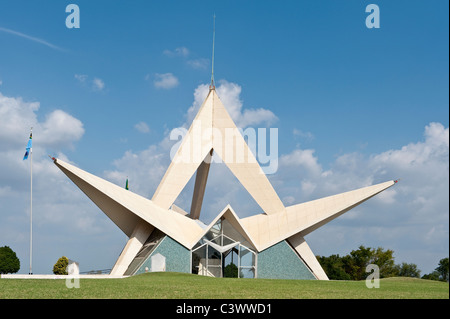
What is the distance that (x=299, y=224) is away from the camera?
1116 inches

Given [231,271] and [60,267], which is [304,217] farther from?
[60,267]

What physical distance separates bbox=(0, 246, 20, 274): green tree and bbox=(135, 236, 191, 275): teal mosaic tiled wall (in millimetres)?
26764

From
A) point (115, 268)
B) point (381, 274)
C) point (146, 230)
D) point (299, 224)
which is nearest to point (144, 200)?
point (146, 230)

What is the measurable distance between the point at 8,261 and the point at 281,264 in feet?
104

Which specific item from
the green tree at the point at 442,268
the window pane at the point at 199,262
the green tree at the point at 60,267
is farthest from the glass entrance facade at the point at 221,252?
the green tree at the point at 442,268

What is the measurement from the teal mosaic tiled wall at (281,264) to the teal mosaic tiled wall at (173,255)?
411 centimetres

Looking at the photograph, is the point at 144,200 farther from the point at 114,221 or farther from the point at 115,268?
the point at 115,268

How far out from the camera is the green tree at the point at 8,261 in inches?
1855

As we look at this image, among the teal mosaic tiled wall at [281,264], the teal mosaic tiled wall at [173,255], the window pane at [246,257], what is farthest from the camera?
the window pane at [246,257]

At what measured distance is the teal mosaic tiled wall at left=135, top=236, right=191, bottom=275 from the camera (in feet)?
88.1

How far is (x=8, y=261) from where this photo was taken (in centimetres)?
4756

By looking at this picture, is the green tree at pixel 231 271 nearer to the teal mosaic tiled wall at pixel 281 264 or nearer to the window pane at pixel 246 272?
the window pane at pixel 246 272

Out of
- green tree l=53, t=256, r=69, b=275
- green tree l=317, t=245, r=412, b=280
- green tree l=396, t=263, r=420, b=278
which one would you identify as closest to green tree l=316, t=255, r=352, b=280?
green tree l=317, t=245, r=412, b=280
